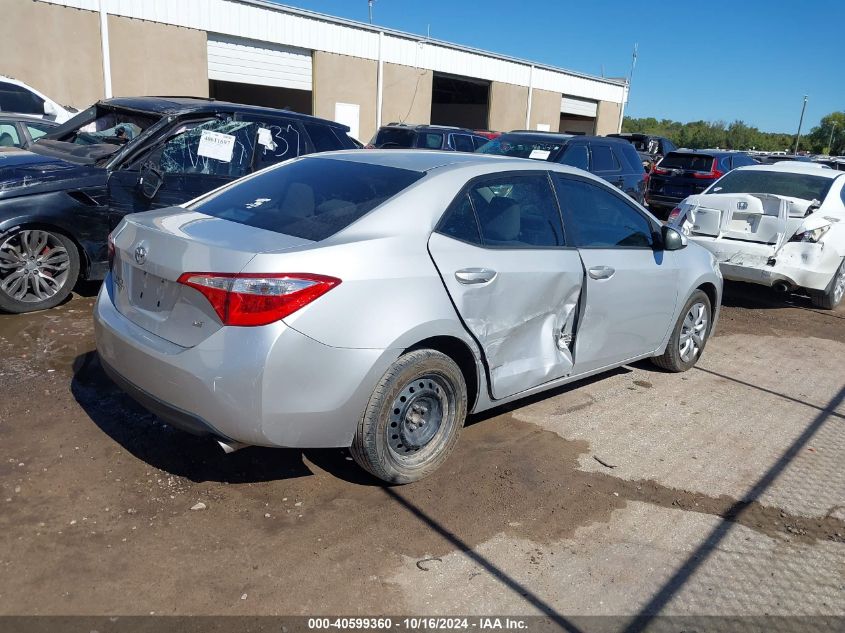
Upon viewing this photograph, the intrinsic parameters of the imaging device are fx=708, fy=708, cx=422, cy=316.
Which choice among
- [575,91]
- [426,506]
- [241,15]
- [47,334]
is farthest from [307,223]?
[575,91]

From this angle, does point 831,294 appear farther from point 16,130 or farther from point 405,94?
point 405,94

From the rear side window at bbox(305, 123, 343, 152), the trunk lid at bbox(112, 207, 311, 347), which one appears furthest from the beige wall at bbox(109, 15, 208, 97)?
the trunk lid at bbox(112, 207, 311, 347)

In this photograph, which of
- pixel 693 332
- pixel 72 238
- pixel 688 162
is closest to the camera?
pixel 693 332

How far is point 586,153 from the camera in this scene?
10.5m

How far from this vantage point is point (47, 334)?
5.49 metres

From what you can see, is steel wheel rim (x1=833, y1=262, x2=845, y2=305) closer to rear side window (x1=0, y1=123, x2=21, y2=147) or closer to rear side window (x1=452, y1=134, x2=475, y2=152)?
rear side window (x1=452, y1=134, x2=475, y2=152)

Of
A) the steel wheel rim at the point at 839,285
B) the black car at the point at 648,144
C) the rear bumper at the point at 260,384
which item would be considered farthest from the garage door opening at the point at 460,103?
the rear bumper at the point at 260,384

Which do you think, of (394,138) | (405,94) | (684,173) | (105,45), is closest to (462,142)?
(394,138)

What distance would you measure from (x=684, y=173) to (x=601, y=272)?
11142mm

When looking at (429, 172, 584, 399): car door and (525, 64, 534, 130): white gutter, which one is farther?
(525, 64, 534, 130): white gutter

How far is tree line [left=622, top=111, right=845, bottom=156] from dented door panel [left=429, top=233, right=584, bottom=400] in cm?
6620

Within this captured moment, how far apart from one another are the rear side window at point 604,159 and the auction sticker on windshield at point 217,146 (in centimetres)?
590

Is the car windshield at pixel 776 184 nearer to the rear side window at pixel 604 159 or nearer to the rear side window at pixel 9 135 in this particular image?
the rear side window at pixel 604 159

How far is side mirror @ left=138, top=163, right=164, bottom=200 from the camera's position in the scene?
6.07 meters
